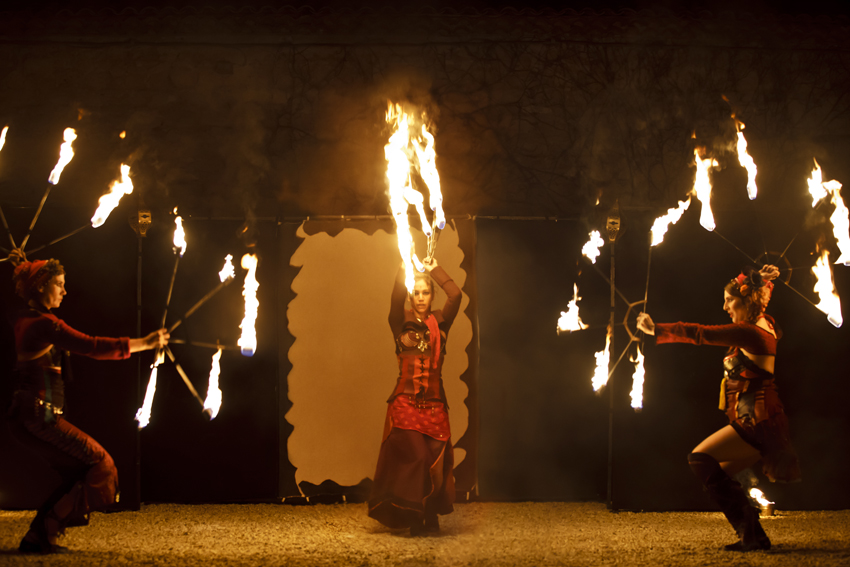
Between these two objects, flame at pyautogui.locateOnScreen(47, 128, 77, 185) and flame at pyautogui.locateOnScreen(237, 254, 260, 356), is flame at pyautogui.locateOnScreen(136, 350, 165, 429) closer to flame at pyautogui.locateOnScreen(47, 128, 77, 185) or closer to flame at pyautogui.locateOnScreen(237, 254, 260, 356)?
flame at pyautogui.locateOnScreen(237, 254, 260, 356)

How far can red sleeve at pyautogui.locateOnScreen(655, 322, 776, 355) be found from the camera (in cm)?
465

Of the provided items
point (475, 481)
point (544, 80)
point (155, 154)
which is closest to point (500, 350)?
point (475, 481)

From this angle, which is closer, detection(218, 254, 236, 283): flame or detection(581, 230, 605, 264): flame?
detection(218, 254, 236, 283): flame

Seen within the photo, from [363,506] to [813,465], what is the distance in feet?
12.7

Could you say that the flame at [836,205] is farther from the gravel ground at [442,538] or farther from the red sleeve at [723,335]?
the gravel ground at [442,538]

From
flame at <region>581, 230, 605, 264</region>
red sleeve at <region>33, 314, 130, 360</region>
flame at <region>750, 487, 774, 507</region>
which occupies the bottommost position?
flame at <region>750, 487, 774, 507</region>

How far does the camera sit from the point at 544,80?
6.08 metres

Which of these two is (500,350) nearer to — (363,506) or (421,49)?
(363,506)

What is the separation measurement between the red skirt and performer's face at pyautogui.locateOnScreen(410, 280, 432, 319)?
2.22 feet

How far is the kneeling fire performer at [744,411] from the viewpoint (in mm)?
4406

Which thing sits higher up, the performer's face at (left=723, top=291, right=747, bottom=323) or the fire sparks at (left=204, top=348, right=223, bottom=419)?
the performer's face at (left=723, top=291, right=747, bottom=323)

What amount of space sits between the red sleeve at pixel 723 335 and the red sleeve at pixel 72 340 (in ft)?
12.6

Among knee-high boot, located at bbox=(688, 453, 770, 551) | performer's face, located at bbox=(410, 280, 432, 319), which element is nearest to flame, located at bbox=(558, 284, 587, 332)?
performer's face, located at bbox=(410, 280, 432, 319)

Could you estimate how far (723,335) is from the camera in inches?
183
